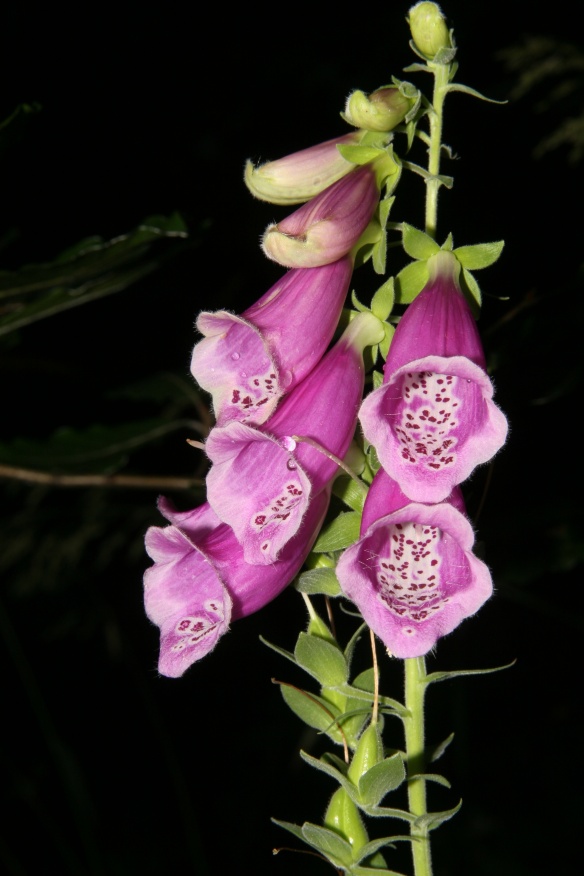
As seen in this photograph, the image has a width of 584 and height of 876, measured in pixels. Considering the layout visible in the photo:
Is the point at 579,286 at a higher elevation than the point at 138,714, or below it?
higher

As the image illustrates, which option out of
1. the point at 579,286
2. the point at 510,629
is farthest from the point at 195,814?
the point at 579,286

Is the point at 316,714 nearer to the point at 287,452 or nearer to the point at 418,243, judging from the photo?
the point at 287,452

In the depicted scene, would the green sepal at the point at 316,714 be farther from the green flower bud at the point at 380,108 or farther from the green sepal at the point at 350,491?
the green flower bud at the point at 380,108

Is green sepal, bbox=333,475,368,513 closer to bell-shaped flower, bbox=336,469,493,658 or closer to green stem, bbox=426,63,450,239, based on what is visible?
bell-shaped flower, bbox=336,469,493,658

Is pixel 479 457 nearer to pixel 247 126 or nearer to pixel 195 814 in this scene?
pixel 247 126

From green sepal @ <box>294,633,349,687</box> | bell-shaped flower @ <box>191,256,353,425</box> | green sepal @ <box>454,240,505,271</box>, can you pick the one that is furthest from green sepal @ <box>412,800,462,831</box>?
green sepal @ <box>454,240,505,271</box>

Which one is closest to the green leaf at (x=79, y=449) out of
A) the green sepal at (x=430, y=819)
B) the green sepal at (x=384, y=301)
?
the green sepal at (x=384, y=301)

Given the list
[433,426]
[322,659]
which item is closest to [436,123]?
[433,426]
